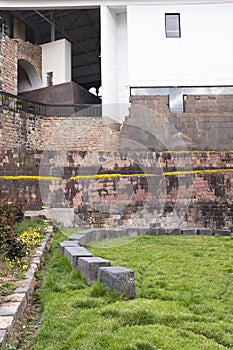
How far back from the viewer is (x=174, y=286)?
4566mm

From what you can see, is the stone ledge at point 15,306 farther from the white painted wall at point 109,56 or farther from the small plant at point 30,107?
the white painted wall at point 109,56

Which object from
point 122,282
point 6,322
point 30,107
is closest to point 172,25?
point 30,107

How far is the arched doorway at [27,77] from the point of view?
23400 mm

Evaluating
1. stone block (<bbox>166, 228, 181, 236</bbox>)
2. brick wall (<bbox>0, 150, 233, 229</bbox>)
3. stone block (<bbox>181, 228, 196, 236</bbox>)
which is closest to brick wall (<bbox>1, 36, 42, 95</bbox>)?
brick wall (<bbox>0, 150, 233, 229</bbox>)

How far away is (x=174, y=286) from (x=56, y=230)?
5811 millimetres

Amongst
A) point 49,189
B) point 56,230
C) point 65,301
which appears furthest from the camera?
point 49,189

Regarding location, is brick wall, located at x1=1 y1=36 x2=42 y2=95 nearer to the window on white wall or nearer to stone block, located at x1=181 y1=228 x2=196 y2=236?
the window on white wall

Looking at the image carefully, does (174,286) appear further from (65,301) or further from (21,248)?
(21,248)

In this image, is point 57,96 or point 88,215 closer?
point 88,215

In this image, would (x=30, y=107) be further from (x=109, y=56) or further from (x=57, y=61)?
(x=57, y=61)

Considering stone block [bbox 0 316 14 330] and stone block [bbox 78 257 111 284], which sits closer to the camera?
stone block [bbox 0 316 14 330]

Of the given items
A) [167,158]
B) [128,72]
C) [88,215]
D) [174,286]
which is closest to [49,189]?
[88,215]

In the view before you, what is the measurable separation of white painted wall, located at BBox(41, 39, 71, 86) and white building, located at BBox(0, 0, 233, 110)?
316cm

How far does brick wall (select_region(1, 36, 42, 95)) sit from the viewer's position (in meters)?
20.5
